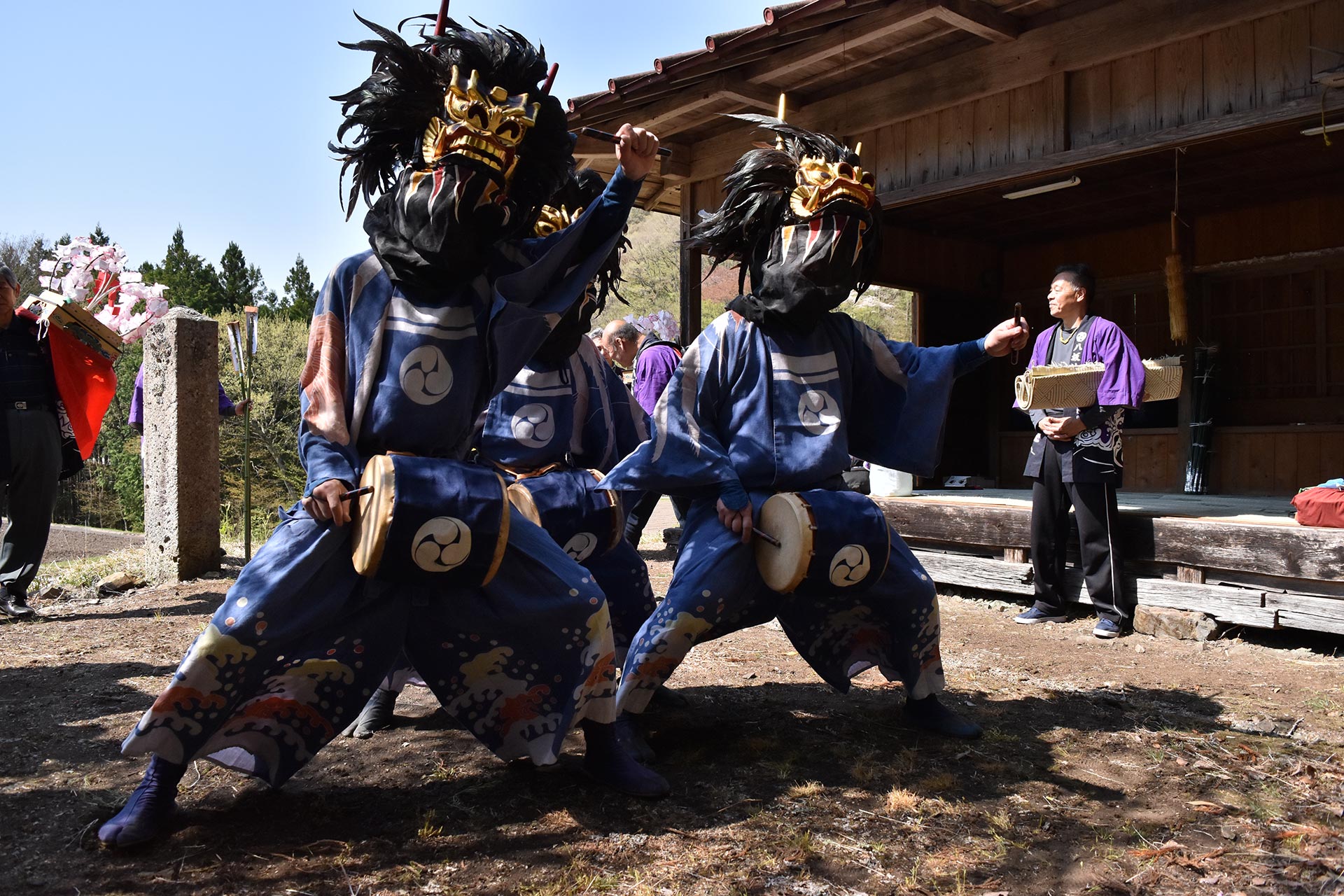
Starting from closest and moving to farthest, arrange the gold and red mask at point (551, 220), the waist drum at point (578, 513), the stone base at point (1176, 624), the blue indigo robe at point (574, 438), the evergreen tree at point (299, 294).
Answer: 1. the waist drum at point (578, 513)
2. the blue indigo robe at point (574, 438)
3. the gold and red mask at point (551, 220)
4. the stone base at point (1176, 624)
5. the evergreen tree at point (299, 294)

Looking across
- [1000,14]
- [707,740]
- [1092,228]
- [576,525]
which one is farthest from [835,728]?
[1092,228]

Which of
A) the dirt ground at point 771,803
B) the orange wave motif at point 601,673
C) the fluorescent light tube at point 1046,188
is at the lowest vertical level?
the dirt ground at point 771,803

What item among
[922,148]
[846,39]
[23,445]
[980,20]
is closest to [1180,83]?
[980,20]

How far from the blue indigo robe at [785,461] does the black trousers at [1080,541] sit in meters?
2.38

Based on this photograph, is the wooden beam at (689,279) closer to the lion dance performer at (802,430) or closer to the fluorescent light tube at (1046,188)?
the fluorescent light tube at (1046,188)

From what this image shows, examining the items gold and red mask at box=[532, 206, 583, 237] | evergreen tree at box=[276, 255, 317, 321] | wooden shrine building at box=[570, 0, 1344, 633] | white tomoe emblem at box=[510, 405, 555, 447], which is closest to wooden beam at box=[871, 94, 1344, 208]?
wooden shrine building at box=[570, 0, 1344, 633]

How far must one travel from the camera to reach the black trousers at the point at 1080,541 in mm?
5621

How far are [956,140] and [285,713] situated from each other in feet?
21.3

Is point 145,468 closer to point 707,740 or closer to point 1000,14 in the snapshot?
point 707,740

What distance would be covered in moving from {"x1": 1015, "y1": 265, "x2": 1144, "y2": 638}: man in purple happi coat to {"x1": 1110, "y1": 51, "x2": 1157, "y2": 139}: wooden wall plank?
134 centimetres

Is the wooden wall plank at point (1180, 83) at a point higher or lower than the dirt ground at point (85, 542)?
higher

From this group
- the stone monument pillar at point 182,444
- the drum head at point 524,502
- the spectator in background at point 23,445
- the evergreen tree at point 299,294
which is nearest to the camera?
the drum head at point 524,502

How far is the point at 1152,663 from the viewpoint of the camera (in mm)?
4934

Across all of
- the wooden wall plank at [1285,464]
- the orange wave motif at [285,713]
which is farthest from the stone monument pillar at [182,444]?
the wooden wall plank at [1285,464]
